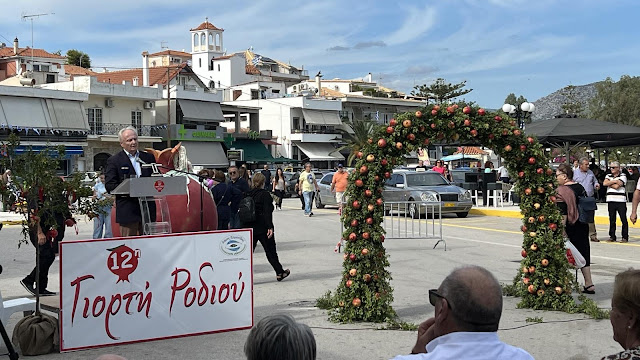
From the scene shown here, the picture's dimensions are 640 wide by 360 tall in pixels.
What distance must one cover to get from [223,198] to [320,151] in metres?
65.3

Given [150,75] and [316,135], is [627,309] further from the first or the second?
[316,135]

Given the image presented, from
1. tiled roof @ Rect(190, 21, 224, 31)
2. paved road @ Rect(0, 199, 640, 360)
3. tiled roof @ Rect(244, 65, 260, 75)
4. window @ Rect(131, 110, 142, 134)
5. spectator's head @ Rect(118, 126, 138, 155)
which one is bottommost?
paved road @ Rect(0, 199, 640, 360)

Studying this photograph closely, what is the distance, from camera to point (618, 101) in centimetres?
7569

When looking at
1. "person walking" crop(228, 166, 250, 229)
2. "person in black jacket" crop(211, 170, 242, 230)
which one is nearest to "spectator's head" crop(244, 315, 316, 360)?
"person in black jacket" crop(211, 170, 242, 230)

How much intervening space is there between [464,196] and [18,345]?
19.5m

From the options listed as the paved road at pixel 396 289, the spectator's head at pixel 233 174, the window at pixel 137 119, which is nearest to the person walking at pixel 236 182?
the spectator's head at pixel 233 174

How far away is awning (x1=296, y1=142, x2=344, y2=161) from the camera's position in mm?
78188

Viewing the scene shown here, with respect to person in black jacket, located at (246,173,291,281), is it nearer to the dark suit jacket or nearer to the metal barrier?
the metal barrier

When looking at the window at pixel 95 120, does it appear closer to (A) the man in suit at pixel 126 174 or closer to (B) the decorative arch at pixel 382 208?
(A) the man in suit at pixel 126 174

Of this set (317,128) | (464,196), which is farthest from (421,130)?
(317,128)

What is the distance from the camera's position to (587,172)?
18094 millimetres

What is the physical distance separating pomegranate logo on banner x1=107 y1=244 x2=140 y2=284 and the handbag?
556 cm

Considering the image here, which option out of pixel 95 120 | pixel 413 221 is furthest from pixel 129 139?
pixel 95 120

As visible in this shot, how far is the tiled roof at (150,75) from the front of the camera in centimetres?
7186
